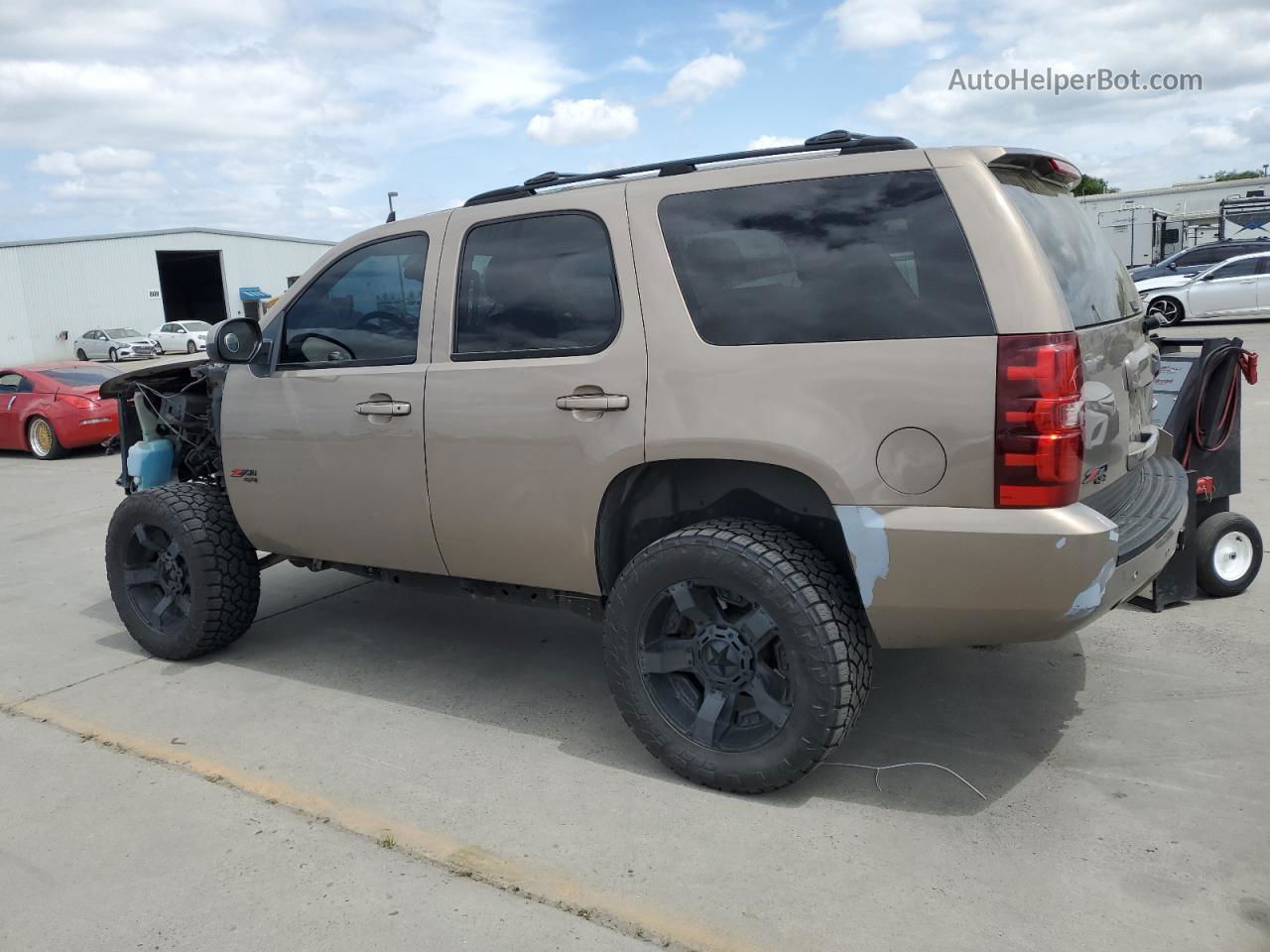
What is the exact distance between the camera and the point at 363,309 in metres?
4.21

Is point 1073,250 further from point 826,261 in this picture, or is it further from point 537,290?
point 537,290

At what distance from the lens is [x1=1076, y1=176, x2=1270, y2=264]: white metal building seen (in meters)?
30.1

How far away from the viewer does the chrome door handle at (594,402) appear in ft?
11.0

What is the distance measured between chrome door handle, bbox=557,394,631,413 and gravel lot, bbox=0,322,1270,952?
4.15 feet

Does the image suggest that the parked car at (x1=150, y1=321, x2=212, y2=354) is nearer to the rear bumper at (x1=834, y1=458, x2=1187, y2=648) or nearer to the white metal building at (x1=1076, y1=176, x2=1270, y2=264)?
the white metal building at (x1=1076, y1=176, x2=1270, y2=264)

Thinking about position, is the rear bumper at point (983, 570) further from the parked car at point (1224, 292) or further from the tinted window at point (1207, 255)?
the tinted window at point (1207, 255)

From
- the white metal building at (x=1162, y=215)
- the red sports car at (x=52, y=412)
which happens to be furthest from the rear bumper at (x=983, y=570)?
the white metal building at (x=1162, y=215)

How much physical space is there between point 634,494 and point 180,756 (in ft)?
6.47

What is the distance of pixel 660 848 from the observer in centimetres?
302

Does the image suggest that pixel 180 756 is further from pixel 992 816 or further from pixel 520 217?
pixel 992 816

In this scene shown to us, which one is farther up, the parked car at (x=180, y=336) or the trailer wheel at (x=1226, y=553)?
the parked car at (x=180, y=336)

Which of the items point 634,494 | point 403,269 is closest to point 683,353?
point 634,494

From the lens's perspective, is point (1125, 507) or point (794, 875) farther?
point (1125, 507)

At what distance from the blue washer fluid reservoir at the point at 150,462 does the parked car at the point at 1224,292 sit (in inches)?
747
